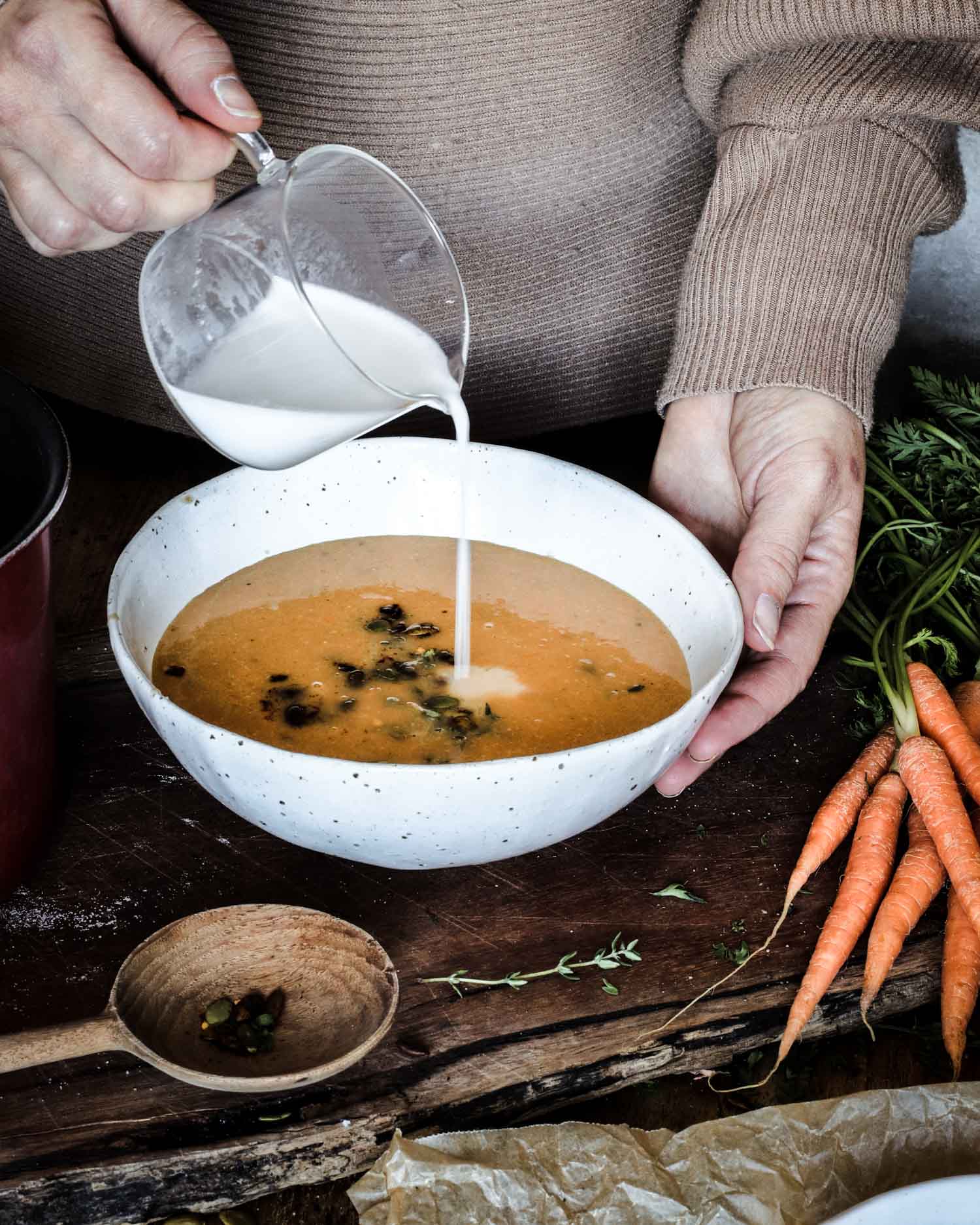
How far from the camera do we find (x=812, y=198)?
1.85 metres

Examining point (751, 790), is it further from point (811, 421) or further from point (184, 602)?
point (184, 602)

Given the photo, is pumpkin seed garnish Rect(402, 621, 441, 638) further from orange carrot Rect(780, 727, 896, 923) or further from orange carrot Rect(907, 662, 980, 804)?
orange carrot Rect(907, 662, 980, 804)

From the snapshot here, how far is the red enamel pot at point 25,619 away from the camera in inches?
48.2

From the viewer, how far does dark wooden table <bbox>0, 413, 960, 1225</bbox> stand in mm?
1204

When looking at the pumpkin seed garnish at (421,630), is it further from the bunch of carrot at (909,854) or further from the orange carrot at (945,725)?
the orange carrot at (945,725)

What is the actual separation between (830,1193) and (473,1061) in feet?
1.18

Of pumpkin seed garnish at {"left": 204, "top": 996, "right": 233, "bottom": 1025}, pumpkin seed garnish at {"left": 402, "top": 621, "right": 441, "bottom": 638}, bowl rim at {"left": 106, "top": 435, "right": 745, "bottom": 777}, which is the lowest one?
pumpkin seed garnish at {"left": 204, "top": 996, "right": 233, "bottom": 1025}

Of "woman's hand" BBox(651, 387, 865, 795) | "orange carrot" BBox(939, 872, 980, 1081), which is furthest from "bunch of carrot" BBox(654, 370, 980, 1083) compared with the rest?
"woman's hand" BBox(651, 387, 865, 795)

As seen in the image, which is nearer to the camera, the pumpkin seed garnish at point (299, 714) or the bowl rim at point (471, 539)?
the bowl rim at point (471, 539)

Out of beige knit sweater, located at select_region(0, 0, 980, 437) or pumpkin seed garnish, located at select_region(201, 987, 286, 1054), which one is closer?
pumpkin seed garnish, located at select_region(201, 987, 286, 1054)

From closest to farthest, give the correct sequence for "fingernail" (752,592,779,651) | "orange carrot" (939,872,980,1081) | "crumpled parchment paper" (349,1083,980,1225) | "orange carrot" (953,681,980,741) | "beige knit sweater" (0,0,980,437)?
1. "crumpled parchment paper" (349,1083,980,1225)
2. "orange carrot" (939,872,980,1081)
3. "fingernail" (752,592,779,651)
4. "orange carrot" (953,681,980,741)
5. "beige knit sweater" (0,0,980,437)

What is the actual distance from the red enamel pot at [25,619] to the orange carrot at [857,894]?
0.84 metres

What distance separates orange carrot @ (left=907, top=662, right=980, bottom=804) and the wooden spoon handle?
1.06 metres

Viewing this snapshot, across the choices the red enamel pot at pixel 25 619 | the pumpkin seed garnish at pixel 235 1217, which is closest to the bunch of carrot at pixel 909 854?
the pumpkin seed garnish at pixel 235 1217
